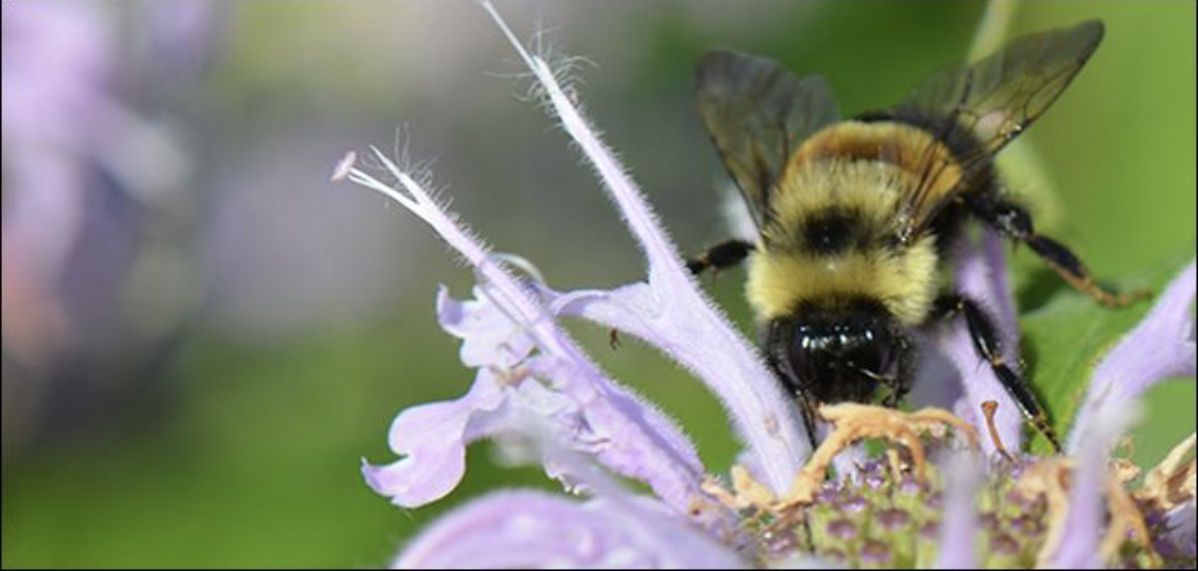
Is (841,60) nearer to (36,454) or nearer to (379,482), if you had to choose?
(36,454)

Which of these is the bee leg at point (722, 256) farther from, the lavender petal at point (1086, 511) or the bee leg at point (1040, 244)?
the lavender petal at point (1086, 511)

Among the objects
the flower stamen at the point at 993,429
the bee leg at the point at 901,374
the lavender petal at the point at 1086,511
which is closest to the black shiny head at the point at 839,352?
the bee leg at the point at 901,374

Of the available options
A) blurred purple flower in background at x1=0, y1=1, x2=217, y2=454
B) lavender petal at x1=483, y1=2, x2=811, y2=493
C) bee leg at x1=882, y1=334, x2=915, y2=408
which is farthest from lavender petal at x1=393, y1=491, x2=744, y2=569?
blurred purple flower in background at x1=0, y1=1, x2=217, y2=454

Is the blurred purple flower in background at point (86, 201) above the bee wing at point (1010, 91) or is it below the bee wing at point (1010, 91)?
above

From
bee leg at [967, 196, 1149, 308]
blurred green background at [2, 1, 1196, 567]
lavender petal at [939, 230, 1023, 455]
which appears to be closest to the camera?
lavender petal at [939, 230, 1023, 455]

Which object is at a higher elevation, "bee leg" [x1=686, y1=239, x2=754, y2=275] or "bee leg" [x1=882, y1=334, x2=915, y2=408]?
"bee leg" [x1=686, y1=239, x2=754, y2=275]

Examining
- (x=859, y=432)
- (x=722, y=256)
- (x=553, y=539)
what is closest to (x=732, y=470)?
(x=859, y=432)

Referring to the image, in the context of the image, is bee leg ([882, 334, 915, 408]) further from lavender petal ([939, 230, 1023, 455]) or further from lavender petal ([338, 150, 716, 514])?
lavender petal ([338, 150, 716, 514])
